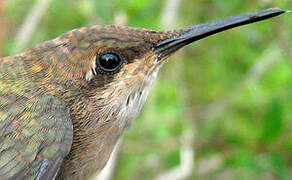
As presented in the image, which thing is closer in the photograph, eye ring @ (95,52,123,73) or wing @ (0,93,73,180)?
wing @ (0,93,73,180)

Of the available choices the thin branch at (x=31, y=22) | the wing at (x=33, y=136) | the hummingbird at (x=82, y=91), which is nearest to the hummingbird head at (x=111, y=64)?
the hummingbird at (x=82, y=91)

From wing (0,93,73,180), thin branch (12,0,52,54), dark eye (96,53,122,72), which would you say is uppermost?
thin branch (12,0,52,54)

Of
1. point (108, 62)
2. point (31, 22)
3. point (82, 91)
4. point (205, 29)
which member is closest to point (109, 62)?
point (108, 62)

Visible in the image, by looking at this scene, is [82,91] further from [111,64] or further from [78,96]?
[111,64]

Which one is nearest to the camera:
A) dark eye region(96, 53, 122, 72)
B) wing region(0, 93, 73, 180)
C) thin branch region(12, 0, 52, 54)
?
wing region(0, 93, 73, 180)

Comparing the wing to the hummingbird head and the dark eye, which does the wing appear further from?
the dark eye

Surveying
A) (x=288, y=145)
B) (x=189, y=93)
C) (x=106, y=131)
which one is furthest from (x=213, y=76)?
(x=106, y=131)

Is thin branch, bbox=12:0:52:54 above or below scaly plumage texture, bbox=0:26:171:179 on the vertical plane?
above

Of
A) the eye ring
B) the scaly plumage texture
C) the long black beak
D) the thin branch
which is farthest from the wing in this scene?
the thin branch
